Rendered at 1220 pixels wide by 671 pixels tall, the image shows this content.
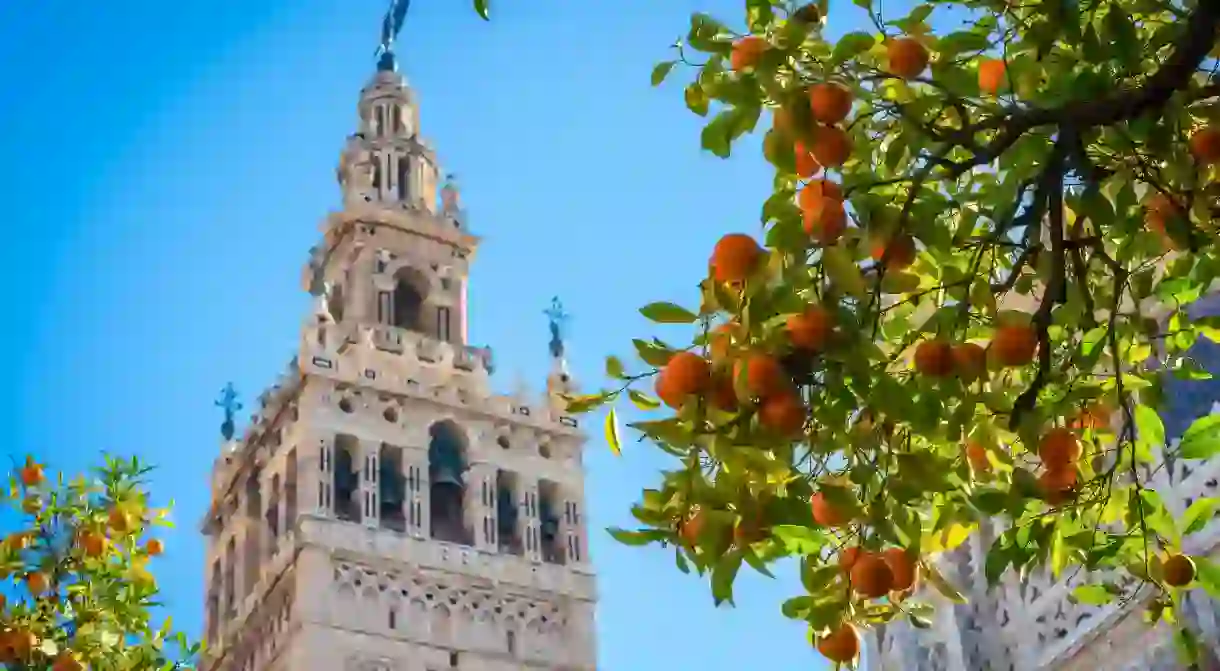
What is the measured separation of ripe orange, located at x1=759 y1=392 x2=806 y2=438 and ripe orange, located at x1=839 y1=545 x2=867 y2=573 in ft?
1.17

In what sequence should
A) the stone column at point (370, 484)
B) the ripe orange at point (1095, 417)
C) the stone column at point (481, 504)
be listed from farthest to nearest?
the stone column at point (481, 504) < the stone column at point (370, 484) < the ripe orange at point (1095, 417)

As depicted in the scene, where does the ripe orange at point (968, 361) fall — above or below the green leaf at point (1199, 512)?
above

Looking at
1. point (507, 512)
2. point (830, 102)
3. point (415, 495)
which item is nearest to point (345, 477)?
point (415, 495)

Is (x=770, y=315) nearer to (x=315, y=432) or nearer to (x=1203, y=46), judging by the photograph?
(x=1203, y=46)

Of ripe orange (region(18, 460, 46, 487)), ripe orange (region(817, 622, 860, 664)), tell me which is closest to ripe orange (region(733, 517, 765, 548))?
ripe orange (region(817, 622, 860, 664))

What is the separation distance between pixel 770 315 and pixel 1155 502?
1.10 m

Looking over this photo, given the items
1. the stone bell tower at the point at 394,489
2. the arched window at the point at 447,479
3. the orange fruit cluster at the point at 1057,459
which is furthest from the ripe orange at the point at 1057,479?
the arched window at the point at 447,479

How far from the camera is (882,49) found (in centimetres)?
407

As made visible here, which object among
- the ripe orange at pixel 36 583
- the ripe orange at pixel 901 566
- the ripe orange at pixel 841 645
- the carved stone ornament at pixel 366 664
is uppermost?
the carved stone ornament at pixel 366 664

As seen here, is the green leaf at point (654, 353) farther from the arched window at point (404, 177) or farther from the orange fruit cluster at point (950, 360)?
the arched window at point (404, 177)

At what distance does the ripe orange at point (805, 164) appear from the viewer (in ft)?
12.4

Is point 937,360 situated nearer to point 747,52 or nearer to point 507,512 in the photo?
point 747,52

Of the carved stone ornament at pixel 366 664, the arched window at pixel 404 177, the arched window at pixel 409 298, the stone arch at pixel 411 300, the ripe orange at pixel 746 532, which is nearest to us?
the ripe orange at pixel 746 532

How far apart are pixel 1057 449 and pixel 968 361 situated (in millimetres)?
299
